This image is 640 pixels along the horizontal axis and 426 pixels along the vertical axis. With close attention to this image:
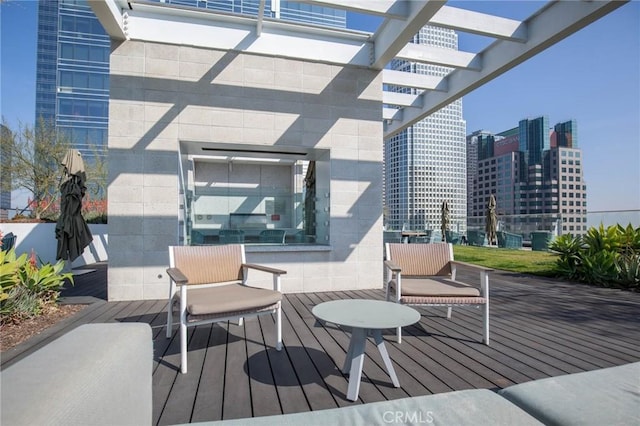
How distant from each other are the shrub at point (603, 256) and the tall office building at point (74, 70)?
41.4 meters

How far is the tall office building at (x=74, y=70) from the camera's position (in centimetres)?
3469

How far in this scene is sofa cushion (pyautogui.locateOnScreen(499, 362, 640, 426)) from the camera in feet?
3.34

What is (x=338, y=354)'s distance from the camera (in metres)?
2.51

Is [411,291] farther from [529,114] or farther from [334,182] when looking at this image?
[529,114]

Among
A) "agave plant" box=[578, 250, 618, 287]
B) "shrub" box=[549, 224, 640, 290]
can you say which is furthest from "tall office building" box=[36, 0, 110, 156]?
"agave plant" box=[578, 250, 618, 287]

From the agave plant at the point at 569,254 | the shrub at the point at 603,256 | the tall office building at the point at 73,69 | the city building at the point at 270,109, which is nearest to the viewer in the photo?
the city building at the point at 270,109

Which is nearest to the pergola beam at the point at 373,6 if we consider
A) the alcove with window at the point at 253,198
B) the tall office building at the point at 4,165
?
the alcove with window at the point at 253,198

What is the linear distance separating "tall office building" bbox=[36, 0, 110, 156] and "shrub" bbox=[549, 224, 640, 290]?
4136 centimetres

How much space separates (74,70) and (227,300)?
46703 mm

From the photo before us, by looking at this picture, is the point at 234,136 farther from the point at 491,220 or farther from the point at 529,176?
the point at 529,176

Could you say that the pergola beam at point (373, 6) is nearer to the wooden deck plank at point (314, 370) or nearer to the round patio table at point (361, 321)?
the round patio table at point (361, 321)

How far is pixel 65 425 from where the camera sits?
61 cm

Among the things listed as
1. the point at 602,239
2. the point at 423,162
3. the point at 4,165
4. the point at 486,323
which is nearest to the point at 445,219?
the point at 602,239

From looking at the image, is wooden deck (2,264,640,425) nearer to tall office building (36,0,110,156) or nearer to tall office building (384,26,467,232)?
tall office building (384,26,467,232)
